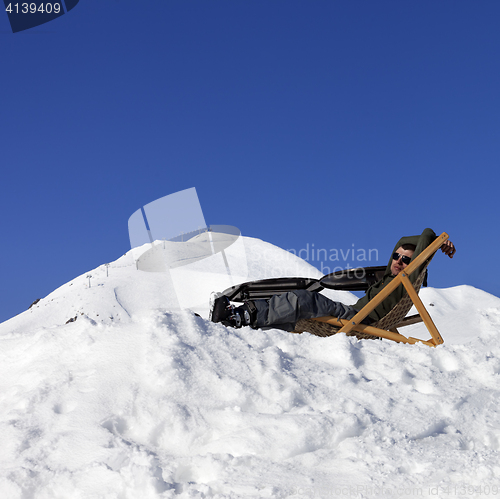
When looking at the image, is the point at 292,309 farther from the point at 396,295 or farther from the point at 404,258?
the point at 404,258

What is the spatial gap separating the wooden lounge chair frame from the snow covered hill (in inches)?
30.5

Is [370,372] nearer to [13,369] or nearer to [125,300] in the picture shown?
[13,369]

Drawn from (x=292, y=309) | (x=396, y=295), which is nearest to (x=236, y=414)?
(x=292, y=309)

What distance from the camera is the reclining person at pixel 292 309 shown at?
169 inches

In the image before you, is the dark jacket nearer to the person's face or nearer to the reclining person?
the reclining person

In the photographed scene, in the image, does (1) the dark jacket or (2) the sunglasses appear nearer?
(1) the dark jacket

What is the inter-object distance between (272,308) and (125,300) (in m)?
27.2

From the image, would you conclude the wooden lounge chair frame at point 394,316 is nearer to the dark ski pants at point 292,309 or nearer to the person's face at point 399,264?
the dark ski pants at point 292,309

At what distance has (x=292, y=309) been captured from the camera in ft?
14.3

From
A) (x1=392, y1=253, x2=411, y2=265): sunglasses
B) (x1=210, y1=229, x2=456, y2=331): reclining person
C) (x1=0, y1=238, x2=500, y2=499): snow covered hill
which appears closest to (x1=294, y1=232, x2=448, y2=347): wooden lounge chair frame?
(x1=210, y1=229, x2=456, y2=331): reclining person

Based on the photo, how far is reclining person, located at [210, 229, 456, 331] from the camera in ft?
14.1

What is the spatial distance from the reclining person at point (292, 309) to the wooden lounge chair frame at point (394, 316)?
0.09 metres

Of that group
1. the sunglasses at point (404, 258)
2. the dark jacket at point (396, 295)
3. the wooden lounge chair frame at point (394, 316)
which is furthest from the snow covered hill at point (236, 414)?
the sunglasses at point (404, 258)

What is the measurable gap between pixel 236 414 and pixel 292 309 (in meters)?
2.00
